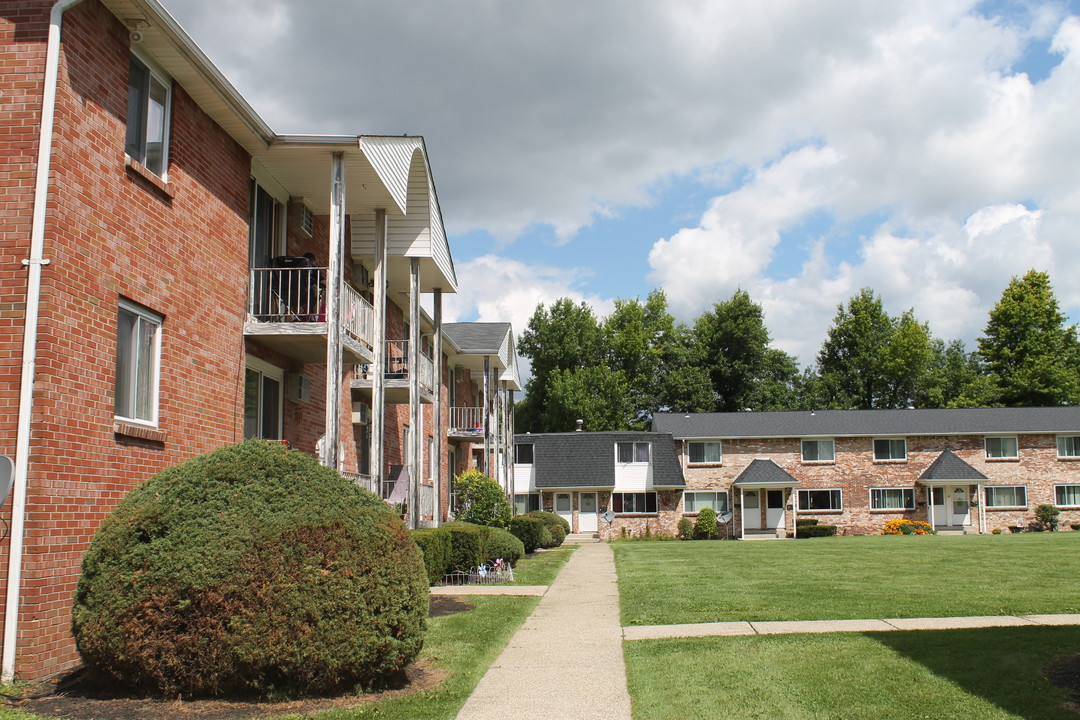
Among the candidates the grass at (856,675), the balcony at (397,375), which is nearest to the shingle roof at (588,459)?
the balcony at (397,375)

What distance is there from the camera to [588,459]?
47.2 metres

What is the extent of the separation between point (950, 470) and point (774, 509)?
873 cm

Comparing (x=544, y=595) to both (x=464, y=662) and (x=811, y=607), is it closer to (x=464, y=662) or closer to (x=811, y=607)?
(x=811, y=607)

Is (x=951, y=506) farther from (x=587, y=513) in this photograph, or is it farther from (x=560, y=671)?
(x=560, y=671)

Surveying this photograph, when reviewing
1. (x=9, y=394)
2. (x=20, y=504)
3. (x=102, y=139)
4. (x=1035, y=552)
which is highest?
(x=102, y=139)

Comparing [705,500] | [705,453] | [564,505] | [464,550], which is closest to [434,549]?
[464,550]

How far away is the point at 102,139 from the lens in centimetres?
948

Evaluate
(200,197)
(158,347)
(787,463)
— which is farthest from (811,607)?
(787,463)

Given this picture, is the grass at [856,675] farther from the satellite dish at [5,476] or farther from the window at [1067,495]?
the window at [1067,495]

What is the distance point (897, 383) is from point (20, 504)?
68.6 m

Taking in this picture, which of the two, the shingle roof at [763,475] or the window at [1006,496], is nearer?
the shingle roof at [763,475]

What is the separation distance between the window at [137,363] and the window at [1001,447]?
148 ft

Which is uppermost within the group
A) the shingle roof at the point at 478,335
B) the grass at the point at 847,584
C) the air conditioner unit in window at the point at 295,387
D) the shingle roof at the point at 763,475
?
the shingle roof at the point at 478,335

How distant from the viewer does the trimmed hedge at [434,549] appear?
49.1ft
